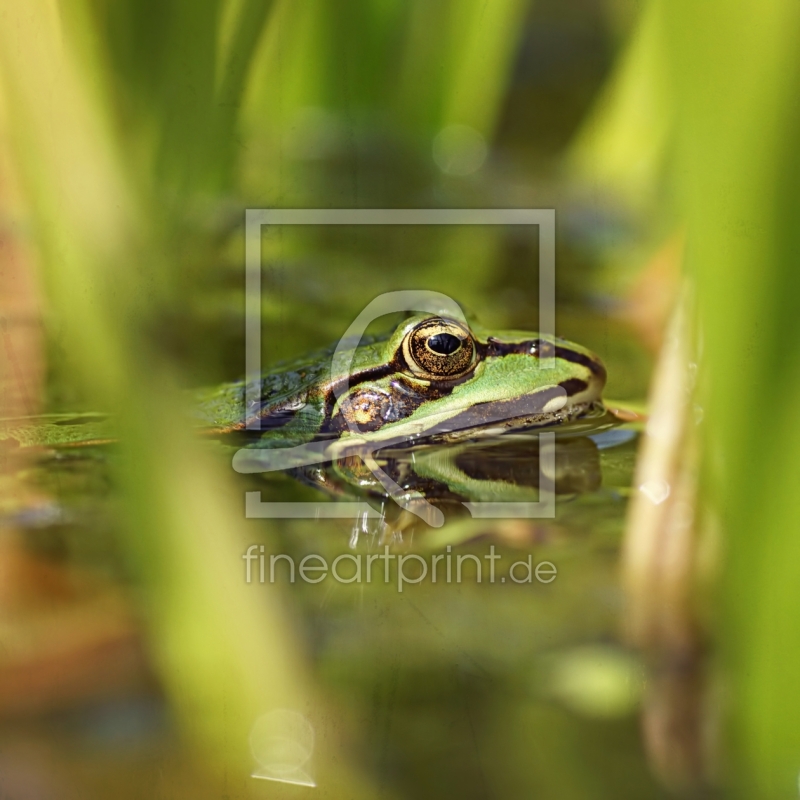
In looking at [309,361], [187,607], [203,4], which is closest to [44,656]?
[187,607]

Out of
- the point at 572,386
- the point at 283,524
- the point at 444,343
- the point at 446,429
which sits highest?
the point at 444,343

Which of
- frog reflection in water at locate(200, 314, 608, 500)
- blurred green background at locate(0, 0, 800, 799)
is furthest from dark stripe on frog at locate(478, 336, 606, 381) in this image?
blurred green background at locate(0, 0, 800, 799)

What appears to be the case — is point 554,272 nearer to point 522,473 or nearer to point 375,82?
point 375,82

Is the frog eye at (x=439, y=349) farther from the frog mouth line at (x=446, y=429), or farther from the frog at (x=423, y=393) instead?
the frog mouth line at (x=446, y=429)

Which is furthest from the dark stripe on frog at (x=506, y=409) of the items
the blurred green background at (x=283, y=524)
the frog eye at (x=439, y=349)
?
the blurred green background at (x=283, y=524)

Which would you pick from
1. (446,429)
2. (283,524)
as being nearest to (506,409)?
(446,429)

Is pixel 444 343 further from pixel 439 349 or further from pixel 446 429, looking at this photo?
pixel 446 429
